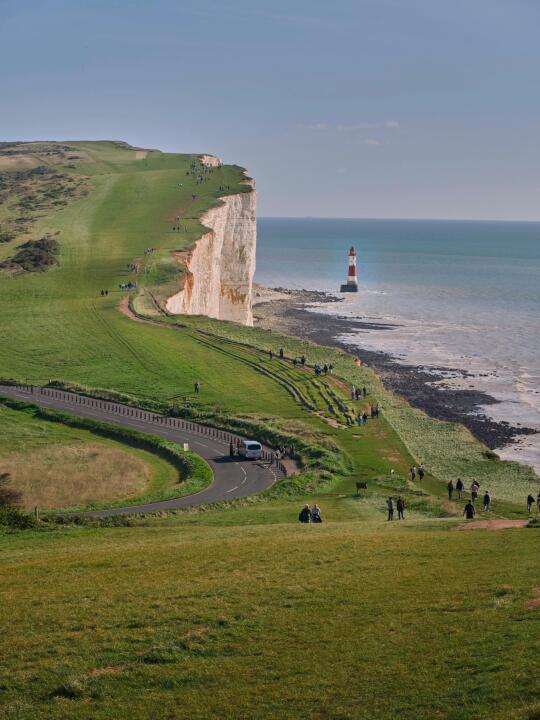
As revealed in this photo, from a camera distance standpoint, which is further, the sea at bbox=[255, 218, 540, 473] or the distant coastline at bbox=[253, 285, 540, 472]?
the sea at bbox=[255, 218, 540, 473]

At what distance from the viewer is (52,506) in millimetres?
38812

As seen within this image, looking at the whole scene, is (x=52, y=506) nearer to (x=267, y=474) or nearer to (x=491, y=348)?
(x=267, y=474)

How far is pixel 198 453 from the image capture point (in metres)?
47.4

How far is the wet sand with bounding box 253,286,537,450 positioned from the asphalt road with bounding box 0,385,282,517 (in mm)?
19515

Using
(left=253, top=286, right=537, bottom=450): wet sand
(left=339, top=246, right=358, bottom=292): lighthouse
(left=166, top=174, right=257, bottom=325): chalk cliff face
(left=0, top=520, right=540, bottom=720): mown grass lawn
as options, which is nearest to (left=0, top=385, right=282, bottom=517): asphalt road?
(left=0, top=520, right=540, bottom=720): mown grass lawn

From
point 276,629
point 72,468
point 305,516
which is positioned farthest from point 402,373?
point 276,629

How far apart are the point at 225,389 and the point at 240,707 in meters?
46.6

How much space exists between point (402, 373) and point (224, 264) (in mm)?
35179

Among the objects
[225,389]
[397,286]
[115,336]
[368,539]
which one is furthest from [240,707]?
[397,286]

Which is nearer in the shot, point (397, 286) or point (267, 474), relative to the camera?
point (267, 474)

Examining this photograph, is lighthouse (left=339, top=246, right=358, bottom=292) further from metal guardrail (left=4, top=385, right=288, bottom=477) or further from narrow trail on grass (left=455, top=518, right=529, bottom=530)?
narrow trail on grass (left=455, top=518, right=529, bottom=530)

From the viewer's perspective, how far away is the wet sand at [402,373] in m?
64.8

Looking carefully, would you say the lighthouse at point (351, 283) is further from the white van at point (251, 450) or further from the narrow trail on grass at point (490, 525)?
the narrow trail on grass at point (490, 525)

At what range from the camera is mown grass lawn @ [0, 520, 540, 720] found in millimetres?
15297
